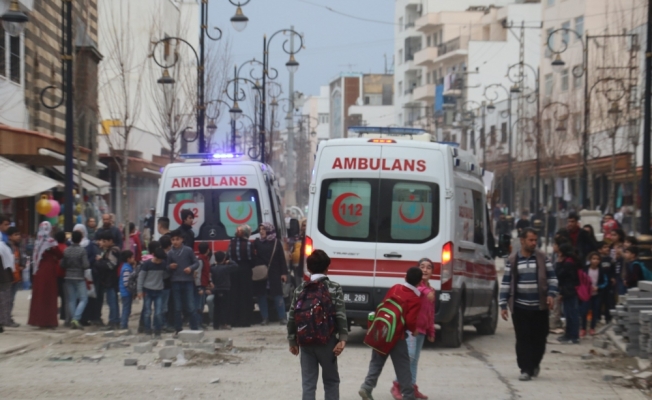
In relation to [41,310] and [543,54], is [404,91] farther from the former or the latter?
[41,310]

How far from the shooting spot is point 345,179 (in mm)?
14266

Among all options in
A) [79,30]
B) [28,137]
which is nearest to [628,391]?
[28,137]

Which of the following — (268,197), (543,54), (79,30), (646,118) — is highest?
(543,54)

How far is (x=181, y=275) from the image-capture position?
15.5 metres

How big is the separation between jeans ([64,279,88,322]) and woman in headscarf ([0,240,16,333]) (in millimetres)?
977

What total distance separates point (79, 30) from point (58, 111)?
2.84 meters

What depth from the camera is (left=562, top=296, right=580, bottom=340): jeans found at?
14969mm

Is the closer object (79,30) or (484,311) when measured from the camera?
(484,311)

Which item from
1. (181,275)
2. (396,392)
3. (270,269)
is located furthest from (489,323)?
(396,392)

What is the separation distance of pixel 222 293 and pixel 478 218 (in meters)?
4.16

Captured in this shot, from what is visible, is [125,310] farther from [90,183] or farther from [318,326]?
[90,183]

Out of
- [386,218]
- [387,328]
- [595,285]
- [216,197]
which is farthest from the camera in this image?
[216,197]

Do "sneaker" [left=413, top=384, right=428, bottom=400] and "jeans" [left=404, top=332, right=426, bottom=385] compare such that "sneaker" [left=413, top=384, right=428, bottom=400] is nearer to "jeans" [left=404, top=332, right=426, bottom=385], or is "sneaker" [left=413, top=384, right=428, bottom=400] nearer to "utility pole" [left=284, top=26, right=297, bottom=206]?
"jeans" [left=404, top=332, right=426, bottom=385]

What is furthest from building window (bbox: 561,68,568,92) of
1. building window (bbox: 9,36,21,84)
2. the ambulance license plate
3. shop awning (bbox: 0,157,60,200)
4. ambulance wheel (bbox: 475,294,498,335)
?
the ambulance license plate
